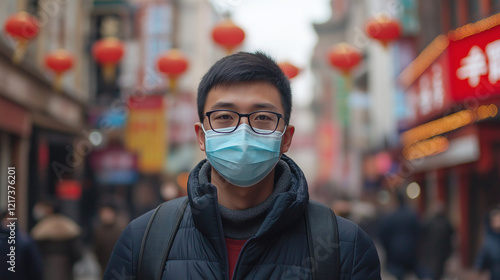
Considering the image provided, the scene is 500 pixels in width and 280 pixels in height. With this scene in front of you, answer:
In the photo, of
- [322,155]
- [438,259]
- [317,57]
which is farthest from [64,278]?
[317,57]

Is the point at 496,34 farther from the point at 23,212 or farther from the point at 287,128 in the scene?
the point at 23,212

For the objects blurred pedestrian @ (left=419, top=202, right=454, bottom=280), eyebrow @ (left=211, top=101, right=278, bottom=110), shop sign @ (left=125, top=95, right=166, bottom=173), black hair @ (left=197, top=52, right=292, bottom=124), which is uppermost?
shop sign @ (left=125, top=95, right=166, bottom=173)

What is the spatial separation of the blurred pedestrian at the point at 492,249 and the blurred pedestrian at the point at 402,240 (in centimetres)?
307

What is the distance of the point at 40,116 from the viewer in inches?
607

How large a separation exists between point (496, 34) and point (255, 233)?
403 inches

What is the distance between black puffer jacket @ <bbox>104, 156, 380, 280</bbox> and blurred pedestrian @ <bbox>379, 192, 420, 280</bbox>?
27.3 feet

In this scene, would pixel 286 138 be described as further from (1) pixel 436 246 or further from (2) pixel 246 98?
(1) pixel 436 246

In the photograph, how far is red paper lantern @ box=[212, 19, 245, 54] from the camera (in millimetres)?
10000

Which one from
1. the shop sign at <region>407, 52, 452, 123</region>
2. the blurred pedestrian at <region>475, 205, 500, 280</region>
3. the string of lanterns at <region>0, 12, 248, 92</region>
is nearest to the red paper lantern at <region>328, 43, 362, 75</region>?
the string of lanterns at <region>0, 12, 248, 92</region>

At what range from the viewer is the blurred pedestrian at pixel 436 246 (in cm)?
1039

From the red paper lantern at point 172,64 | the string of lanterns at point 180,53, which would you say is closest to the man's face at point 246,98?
the string of lanterns at point 180,53

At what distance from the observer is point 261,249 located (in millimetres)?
2357

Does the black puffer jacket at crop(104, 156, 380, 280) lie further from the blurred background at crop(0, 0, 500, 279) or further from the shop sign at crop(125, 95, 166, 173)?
the shop sign at crop(125, 95, 166, 173)

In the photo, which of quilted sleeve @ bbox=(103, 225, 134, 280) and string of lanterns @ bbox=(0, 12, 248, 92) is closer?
quilted sleeve @ bbox=(103, 225, 134, 280)
